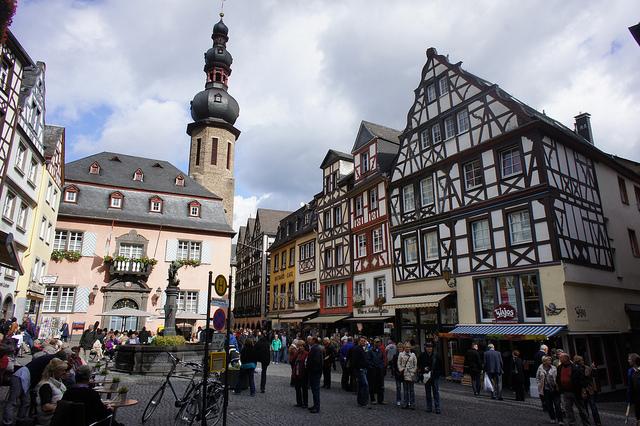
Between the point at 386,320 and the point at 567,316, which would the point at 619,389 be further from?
the point at 386,320

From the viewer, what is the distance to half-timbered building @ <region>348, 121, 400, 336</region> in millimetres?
23703

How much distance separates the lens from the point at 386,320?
2300 cm

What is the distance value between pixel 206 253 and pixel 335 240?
989cm

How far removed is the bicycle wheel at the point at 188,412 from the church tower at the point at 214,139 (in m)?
36.4

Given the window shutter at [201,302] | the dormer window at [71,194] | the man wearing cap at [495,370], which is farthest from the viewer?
the window shutter at [201,302]

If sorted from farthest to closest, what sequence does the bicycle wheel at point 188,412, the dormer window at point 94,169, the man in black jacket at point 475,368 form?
the dormer window at point 94,169 → the man in black jacket at point 475,368 → the bicycle wheel at point 188,412

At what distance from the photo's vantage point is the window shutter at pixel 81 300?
27938 millimetres

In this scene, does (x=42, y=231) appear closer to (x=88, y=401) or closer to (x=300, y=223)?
(x=300, y=223)

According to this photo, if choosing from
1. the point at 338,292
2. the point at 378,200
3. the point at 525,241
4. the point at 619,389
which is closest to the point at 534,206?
the point at 525,241

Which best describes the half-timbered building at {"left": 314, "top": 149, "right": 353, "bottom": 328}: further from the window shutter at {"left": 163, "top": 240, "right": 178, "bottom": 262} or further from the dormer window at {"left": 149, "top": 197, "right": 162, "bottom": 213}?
the dormer window at {"left": 149, "top": 197, "right": 162, "bottom": 213}

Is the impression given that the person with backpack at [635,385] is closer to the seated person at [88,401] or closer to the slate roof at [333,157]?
the seated person at [88,401]

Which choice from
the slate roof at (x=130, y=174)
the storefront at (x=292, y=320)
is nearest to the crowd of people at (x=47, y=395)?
the storefront at (x=292, y=320)

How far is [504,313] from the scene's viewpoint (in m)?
16.9

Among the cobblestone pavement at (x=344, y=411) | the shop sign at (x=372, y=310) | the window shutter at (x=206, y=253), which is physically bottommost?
the cobblestone pavement at (x=344, y=411)
